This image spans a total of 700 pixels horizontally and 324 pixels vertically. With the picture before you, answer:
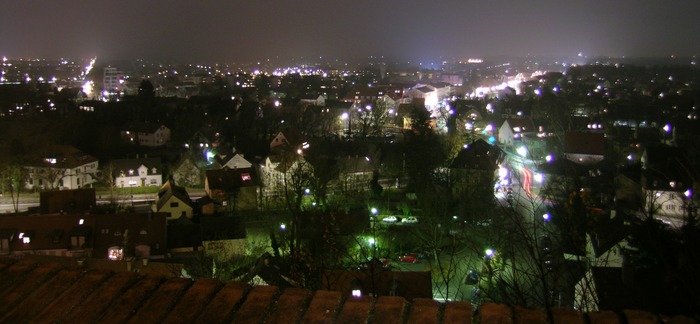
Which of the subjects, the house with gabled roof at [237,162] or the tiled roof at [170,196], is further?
the house with gabled roof at [237,162]

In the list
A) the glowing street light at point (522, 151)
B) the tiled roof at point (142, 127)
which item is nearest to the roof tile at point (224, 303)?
the glowing street light at point (522, 151)

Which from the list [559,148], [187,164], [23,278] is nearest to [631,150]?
[559,148]

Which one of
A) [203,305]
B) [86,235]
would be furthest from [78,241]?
[203,305]

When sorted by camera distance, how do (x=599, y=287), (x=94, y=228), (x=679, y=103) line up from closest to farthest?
(x=599, y=287) → (x=94, y=228) → (x=679, y=103)

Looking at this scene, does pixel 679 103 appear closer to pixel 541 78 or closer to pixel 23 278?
pixel 541 78

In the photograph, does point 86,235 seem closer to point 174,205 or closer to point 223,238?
point 223,238

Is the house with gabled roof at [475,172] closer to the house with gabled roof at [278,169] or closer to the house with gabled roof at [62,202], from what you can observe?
the house with gabled roof at [278,169]
